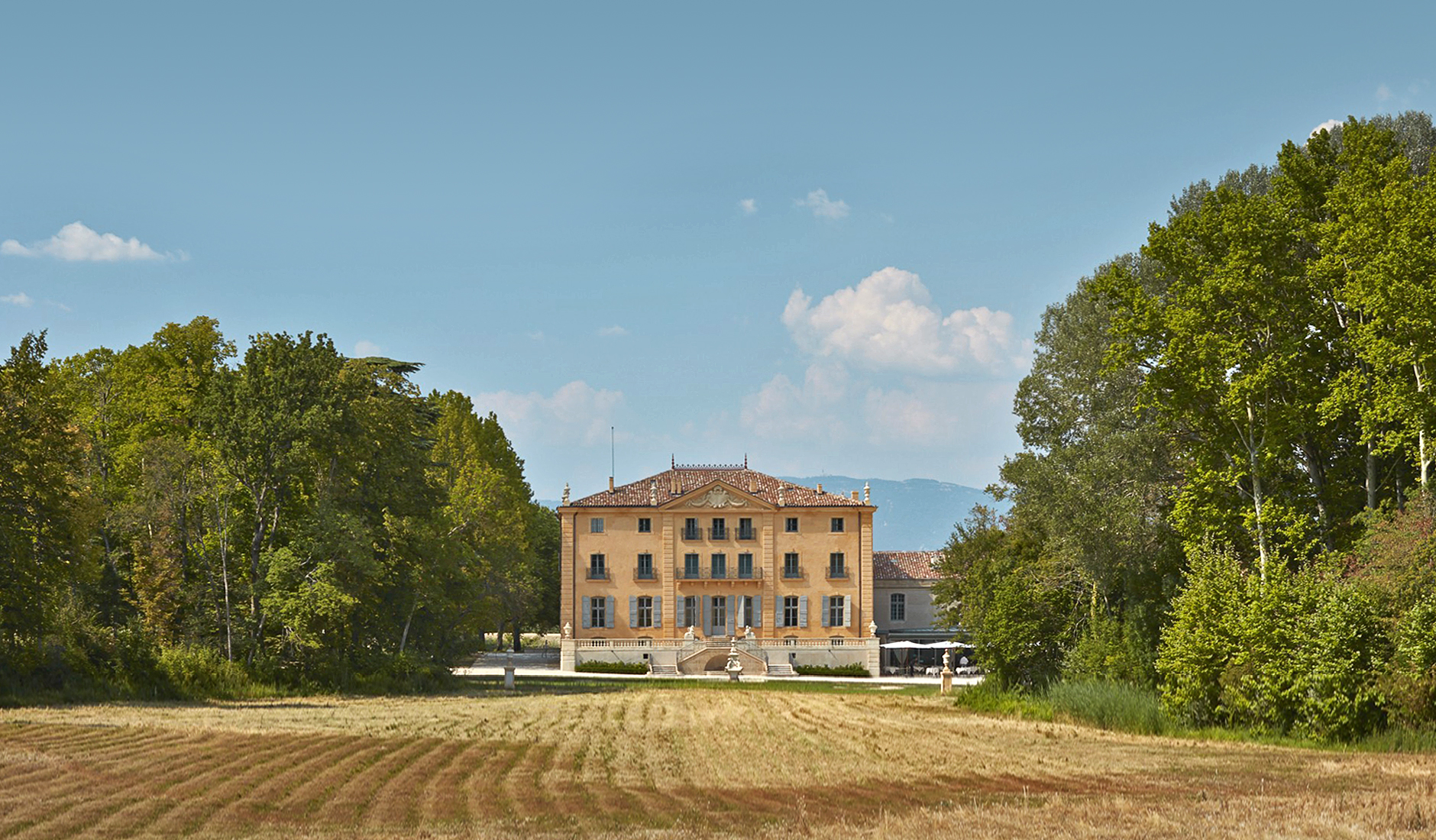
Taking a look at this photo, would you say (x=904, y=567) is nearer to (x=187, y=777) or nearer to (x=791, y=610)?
(x=791, y=610)

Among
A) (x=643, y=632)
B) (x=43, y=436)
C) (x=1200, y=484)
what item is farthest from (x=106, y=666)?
(x=643, y=632)

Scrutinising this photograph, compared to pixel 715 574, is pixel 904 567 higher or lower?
higher

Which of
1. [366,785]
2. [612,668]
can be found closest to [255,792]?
[366,785]

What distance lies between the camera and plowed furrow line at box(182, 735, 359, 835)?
46.7 feet

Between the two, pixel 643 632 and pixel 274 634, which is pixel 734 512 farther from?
pixel 274 634

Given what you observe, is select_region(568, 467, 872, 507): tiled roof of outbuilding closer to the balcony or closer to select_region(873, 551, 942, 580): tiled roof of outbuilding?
the balcony

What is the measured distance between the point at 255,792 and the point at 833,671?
5335 cm

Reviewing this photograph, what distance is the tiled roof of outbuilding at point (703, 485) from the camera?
73.5 metres

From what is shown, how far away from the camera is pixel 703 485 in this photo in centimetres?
7344

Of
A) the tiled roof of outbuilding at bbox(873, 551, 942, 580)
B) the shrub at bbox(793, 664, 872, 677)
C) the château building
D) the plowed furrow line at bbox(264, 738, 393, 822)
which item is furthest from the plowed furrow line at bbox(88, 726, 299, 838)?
the tiled roof of outbuilding at bbox(873, 551, 942, 580)

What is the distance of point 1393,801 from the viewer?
50.6 feet

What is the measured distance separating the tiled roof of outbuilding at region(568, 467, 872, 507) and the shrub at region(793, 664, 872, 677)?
9430 mm

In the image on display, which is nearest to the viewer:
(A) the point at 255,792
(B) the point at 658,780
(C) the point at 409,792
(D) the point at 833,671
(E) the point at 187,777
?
(A) the point at 255,792

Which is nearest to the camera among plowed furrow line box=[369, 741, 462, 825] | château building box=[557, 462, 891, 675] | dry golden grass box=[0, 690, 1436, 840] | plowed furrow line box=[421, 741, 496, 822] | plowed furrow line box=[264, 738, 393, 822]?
dry golden grass box=[0, 690, 1436, 840]
